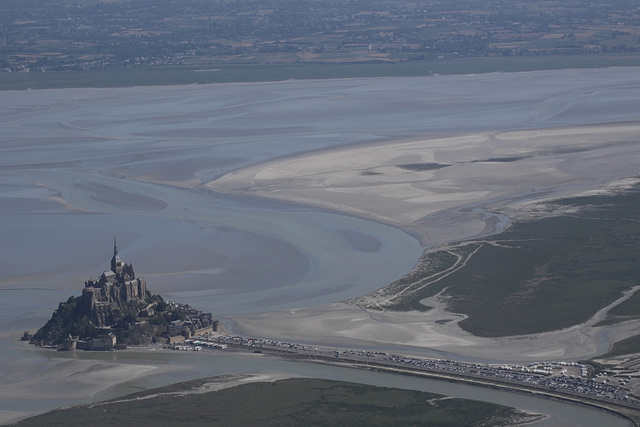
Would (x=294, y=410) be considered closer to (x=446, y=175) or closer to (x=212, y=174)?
(x=446, y=175)

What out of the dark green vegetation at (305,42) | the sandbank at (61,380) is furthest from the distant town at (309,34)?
the sandbank at (61,380)

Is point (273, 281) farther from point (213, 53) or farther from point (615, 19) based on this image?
point (615, 19)

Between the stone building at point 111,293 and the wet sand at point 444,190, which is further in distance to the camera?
the stone building at point 111,293

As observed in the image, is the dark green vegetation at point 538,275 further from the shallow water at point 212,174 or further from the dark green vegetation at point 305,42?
the dark green vegetation at point 305,42

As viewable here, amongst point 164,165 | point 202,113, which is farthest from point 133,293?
point 202,113

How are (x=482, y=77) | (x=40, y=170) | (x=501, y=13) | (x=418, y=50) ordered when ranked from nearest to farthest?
(x=40, y=170) < (x=482, y=77) < (x=418, y=50) < (x=501, y=13)

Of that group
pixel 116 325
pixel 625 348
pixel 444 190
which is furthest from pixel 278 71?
pixel 625 348

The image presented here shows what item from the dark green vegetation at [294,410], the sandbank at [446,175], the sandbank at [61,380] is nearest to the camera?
the dark green vegetation at [294,410]
